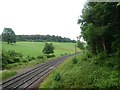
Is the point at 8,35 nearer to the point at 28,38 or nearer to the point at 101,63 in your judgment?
the point at 28,38

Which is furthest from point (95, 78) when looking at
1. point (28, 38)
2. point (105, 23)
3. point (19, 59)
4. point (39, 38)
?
point (39, 38)

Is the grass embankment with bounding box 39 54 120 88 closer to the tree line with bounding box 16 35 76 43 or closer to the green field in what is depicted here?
the green field

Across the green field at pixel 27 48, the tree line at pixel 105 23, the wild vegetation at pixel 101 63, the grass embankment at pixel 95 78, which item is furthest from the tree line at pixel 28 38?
the grass embankment at pixel 95 78

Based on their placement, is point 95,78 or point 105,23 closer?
point 95,78

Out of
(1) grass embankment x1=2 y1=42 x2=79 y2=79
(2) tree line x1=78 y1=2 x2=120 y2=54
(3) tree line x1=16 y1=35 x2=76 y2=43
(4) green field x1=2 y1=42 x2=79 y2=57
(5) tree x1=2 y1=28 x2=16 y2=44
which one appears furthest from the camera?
(3) tree line x1=16 y1=35 x2=76 y2=43

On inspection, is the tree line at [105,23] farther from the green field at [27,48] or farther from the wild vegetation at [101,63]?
the green field at [27,48]

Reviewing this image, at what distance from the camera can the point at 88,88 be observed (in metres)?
22.6

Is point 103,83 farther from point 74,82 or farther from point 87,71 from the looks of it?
point 87,71

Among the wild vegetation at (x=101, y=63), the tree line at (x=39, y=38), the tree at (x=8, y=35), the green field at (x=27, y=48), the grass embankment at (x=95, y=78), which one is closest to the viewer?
the grass embankment at (x=95, y=78)

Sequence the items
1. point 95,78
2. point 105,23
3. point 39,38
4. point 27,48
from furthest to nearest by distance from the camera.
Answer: point 39,38 < point 27,48 < point 105,23 < point 95,78

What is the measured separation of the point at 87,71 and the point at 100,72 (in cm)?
224

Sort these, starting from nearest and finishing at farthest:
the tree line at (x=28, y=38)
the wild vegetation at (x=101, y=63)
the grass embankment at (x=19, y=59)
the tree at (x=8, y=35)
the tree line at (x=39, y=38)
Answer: the wild vegetation at (x=101, y=63) < the grass embankment at (x=19, y=59) < the tree at (x=8, y=35) < the tree line at (x=28, y=38) < the tree line at (x=39, y=38)

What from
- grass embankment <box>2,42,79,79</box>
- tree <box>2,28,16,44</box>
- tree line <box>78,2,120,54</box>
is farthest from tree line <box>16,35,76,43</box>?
tree line <box>78,2,120,54</box>

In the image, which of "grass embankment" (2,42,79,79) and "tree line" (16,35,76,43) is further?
"tree line" (16,35,76,43)
